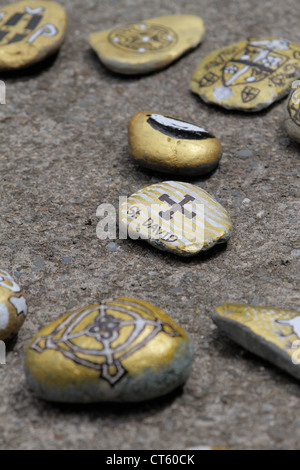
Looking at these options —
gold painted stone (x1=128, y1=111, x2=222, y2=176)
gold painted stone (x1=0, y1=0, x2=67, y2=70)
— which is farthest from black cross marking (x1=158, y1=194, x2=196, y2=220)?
gold painted stone (x1=0, y1=0, x2=67, y2=70)

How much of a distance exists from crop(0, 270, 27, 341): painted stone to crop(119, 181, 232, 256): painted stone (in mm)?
342

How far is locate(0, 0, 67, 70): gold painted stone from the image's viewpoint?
2037mm

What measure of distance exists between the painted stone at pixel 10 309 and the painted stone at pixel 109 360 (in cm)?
10

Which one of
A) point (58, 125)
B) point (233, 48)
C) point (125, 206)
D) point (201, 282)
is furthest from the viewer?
point (233, 48)

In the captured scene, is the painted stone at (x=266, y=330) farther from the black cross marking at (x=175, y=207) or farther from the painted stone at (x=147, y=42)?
the painted stone at (x=147, y=42)

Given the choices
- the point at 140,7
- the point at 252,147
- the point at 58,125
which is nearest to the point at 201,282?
the point at 252,147

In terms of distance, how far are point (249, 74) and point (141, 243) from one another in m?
0.72

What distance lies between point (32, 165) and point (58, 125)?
0.20m

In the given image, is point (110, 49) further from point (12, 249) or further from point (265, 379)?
point (265, 379)

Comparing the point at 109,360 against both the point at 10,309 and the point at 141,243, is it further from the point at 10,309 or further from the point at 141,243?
the point at 141,243

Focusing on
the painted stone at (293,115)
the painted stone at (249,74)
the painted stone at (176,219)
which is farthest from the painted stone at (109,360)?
the painted stone at (249,74)

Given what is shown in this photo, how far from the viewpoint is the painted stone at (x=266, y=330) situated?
1141mm

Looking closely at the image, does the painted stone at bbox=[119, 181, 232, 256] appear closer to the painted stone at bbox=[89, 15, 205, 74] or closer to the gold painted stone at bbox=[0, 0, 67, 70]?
the painted stone at bbox=[89, 15, 205, 74]

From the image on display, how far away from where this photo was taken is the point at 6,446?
1.08 meters
